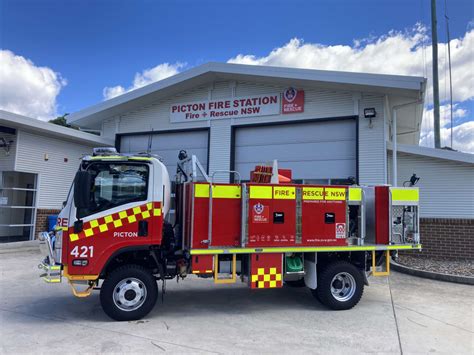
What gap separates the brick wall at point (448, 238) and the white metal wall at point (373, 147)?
1.96 m

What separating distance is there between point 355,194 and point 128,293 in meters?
4.28

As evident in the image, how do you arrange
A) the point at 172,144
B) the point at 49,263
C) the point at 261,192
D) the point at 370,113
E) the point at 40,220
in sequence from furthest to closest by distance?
the point at 172,144 → the point at 40,220 → the point at 370,113 → the point at 261,192 → the point at 49,263

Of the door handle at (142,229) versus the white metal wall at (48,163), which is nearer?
the door handle at (142,229)

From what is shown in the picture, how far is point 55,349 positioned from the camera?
4785 millimetres

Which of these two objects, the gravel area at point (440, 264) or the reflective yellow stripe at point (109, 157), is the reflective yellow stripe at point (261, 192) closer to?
the reflective yellow stripe at point (109, 157)

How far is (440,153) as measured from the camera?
11.8m

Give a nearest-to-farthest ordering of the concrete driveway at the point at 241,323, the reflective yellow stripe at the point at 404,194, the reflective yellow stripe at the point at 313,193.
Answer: the concrete driveway at the point at 241,323 < the reflective yellow stripe at the point at 313,193 < the reflective yellow stripe at the point at 404,194

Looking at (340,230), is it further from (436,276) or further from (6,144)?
(6,144)

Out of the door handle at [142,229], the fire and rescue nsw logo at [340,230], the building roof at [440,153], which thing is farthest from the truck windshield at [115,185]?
the building roof at [440,153]

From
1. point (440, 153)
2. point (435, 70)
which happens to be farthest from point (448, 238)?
point (435, 70)

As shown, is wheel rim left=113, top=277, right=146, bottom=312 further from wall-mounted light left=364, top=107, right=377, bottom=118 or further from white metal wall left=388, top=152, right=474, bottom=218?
white metal wall left=388, top=152, right=474, bottom=218

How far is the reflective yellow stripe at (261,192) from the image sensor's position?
6527 millimetres

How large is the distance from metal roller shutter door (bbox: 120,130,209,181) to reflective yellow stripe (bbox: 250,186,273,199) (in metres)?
8.73

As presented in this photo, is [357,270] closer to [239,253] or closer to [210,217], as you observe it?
[239,253]
